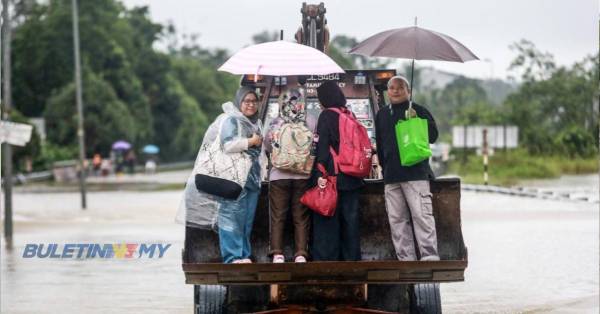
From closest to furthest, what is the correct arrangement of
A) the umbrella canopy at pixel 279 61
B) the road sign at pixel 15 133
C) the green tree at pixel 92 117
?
the umbrella canopy at pixel 279 61, the road sign at pixel 15 133, the green tree at pixel 92 117

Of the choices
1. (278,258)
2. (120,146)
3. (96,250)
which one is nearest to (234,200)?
(278,258)

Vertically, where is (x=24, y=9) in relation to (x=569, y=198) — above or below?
above

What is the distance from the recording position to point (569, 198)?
3841 centimetres

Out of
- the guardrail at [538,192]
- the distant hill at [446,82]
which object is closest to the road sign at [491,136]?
the guardrail at [538,192]

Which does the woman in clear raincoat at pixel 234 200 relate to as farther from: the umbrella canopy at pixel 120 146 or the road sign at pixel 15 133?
the umbrella canopy at pixel 120 146

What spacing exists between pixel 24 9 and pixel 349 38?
7430 cm

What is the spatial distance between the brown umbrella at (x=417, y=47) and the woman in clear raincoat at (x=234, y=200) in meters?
1.21

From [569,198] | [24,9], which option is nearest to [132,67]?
[24,9]

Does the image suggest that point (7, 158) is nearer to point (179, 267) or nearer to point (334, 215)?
point (179, 267)

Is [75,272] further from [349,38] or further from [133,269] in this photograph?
[349,38]

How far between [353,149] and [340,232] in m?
0.63

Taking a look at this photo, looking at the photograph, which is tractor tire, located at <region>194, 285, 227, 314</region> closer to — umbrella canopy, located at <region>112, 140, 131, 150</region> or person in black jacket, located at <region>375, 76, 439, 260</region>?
person in black jacket, located at <region>375, 76, 439, 260</region>

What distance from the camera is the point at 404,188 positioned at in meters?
10.5

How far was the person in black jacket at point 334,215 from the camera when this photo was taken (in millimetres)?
10344
